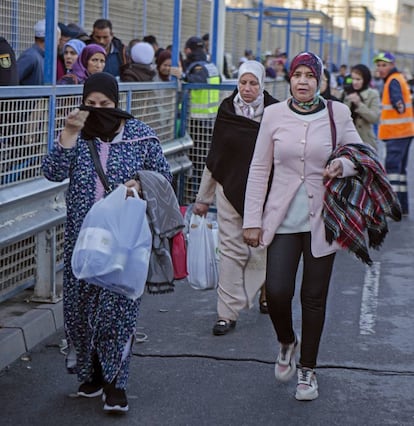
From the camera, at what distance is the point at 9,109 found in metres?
6.35

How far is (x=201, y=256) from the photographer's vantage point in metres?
7.32

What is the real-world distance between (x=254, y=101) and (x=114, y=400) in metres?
2.46

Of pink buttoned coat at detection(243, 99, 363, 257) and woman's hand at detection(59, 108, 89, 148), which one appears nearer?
woman's hand at detection(59, 108, 89, 148)

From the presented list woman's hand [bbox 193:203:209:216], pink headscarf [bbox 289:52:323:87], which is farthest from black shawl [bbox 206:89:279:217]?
pink headscarf [bbox 289:52:323:87]

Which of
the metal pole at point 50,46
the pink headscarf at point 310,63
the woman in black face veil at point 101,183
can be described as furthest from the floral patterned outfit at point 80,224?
the metal pole at point 50,46

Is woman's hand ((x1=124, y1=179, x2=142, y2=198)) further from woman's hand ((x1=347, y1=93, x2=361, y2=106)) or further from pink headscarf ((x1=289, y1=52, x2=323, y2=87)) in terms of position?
woman's hand ((x1=347, y1=93, x2=361, y2=106))

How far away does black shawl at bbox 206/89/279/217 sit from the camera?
6977mm

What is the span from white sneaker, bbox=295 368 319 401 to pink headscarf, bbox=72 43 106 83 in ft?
12.7

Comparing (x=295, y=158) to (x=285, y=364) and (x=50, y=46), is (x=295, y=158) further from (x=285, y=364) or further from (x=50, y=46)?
(x=50, y=46)

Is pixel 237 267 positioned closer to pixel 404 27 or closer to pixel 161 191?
pixel 161 191

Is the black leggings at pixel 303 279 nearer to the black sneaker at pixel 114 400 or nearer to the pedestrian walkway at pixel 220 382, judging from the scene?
the pedestrian walkway at pixel 220 382

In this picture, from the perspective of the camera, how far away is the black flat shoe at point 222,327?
698 cm

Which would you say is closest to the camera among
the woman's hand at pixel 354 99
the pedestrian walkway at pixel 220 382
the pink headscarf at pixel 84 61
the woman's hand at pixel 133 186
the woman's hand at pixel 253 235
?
the woman's hand at pixel 133 186

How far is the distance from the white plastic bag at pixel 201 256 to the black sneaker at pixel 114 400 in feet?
6.74
